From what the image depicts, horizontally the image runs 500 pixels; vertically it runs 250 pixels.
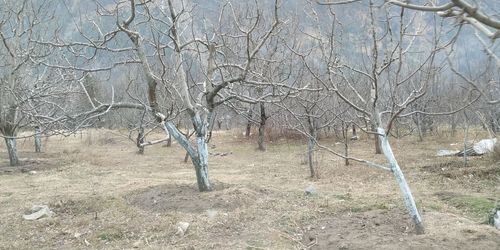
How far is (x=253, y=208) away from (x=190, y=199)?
1036 millimetres

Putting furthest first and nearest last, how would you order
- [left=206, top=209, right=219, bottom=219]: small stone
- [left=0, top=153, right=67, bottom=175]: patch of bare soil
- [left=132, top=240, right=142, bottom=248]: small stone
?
1. [left=0, top=153, right=67, bottom=175]: patch of bare soil
2. [left=206, top=209, right=219, bottom=219]: small stone
3. [left=132, top=240, right=142, bottom=248]: small stone

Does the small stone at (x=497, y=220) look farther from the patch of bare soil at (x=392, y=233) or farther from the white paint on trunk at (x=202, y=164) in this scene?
the white paint on trunk at (x=202, y=164)

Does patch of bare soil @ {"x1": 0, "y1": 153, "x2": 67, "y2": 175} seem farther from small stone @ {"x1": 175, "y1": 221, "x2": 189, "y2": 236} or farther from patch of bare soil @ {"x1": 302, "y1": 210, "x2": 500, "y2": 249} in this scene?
patch of bare soil @ {"x1": 302, "y1": 210, "x2": 500, "y2": 249}

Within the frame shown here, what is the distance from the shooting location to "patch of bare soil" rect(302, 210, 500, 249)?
5.19 m

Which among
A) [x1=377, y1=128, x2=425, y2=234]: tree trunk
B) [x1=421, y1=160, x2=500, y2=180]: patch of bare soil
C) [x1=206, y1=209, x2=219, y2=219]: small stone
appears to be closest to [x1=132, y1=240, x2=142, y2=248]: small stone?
[x1=206, y1=209, x2=219, y2=219]: small stone

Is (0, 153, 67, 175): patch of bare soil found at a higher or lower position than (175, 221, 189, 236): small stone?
higher

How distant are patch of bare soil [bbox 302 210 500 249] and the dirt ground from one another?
0.04 feet

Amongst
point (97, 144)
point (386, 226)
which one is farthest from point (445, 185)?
point (97, 144)

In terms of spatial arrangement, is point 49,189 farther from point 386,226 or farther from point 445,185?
point 445,185

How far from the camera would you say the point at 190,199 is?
25.2 ft

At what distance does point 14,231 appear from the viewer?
6.83 m

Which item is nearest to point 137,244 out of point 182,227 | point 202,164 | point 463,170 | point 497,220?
point 182,227

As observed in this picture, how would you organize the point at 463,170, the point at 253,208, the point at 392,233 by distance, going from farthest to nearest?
the point at 463,170 < the point at 253,208 < the point at 392,233

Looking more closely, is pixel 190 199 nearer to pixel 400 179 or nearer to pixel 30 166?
Result: pixel 400 179
